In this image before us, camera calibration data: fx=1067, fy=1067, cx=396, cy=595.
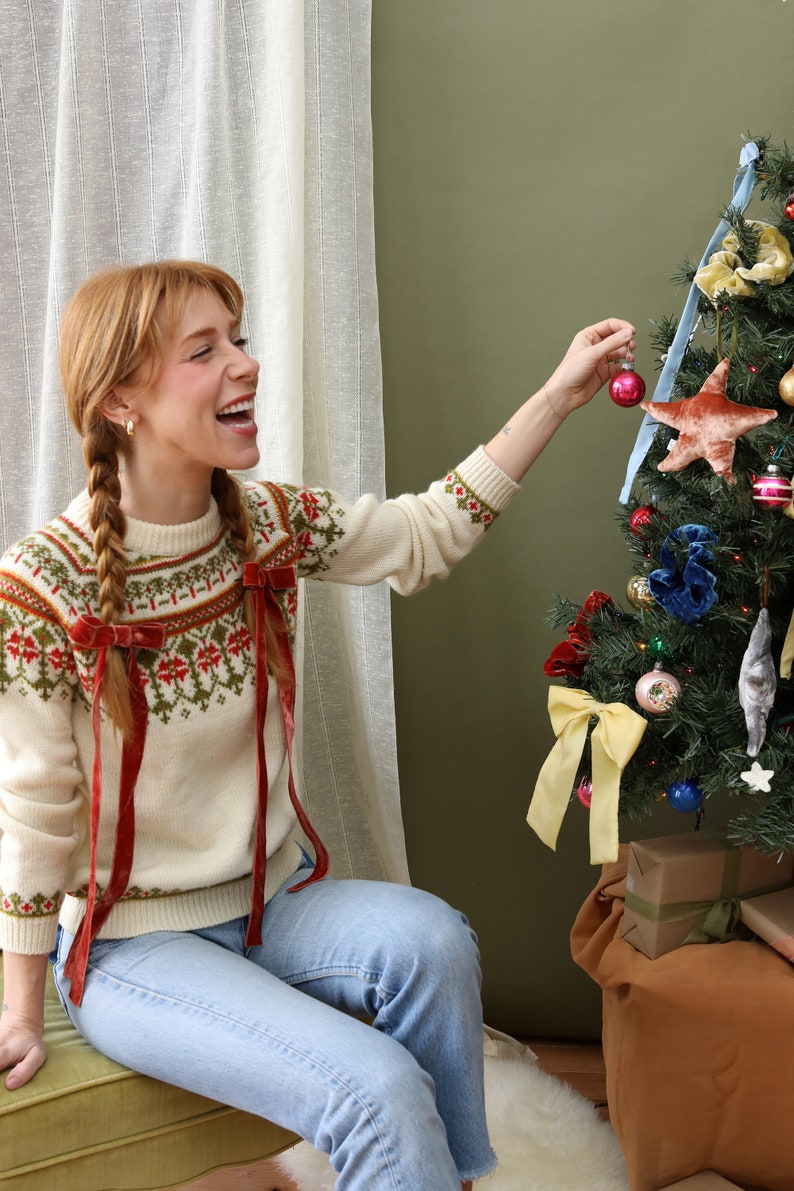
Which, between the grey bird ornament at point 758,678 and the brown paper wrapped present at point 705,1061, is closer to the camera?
the grey bird ornament at point 758,678

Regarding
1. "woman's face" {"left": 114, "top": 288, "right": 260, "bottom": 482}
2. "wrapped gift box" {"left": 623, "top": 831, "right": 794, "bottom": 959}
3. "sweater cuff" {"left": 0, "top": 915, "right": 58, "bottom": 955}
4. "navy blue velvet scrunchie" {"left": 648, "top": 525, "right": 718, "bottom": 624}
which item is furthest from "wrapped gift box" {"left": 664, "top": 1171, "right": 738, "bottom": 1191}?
"woman's face" {"left": 114, "top": 288, "right": 260, "bottom": 482}

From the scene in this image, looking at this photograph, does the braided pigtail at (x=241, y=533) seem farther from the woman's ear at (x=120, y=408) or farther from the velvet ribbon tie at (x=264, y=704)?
the woman's ear at (x=120, y=408)

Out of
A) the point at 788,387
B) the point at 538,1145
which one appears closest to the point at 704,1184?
the point at 538,1145

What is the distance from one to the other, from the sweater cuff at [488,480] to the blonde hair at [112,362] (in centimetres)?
40

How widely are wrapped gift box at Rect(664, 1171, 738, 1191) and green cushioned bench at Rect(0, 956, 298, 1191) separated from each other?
1.86 ft

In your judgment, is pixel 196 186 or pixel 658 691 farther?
pixel 196 186

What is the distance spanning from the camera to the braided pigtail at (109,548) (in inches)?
45.6

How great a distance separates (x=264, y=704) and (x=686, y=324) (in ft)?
2.19

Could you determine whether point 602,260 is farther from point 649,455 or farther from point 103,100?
point 103,100

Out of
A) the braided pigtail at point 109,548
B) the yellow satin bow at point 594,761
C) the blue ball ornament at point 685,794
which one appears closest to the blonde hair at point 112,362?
the braided pigtail at point 109,548

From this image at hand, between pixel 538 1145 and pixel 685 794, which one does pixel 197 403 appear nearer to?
pixel 685 794

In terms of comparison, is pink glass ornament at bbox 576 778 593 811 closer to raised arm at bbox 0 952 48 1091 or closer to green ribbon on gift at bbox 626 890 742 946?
green ribbon on gift at bbox 626 890 742 946


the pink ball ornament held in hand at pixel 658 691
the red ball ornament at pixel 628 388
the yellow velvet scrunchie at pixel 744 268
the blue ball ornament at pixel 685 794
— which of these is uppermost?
the yellow velvet scrunchie at pixel 744 268

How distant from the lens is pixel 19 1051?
3.61 feet
